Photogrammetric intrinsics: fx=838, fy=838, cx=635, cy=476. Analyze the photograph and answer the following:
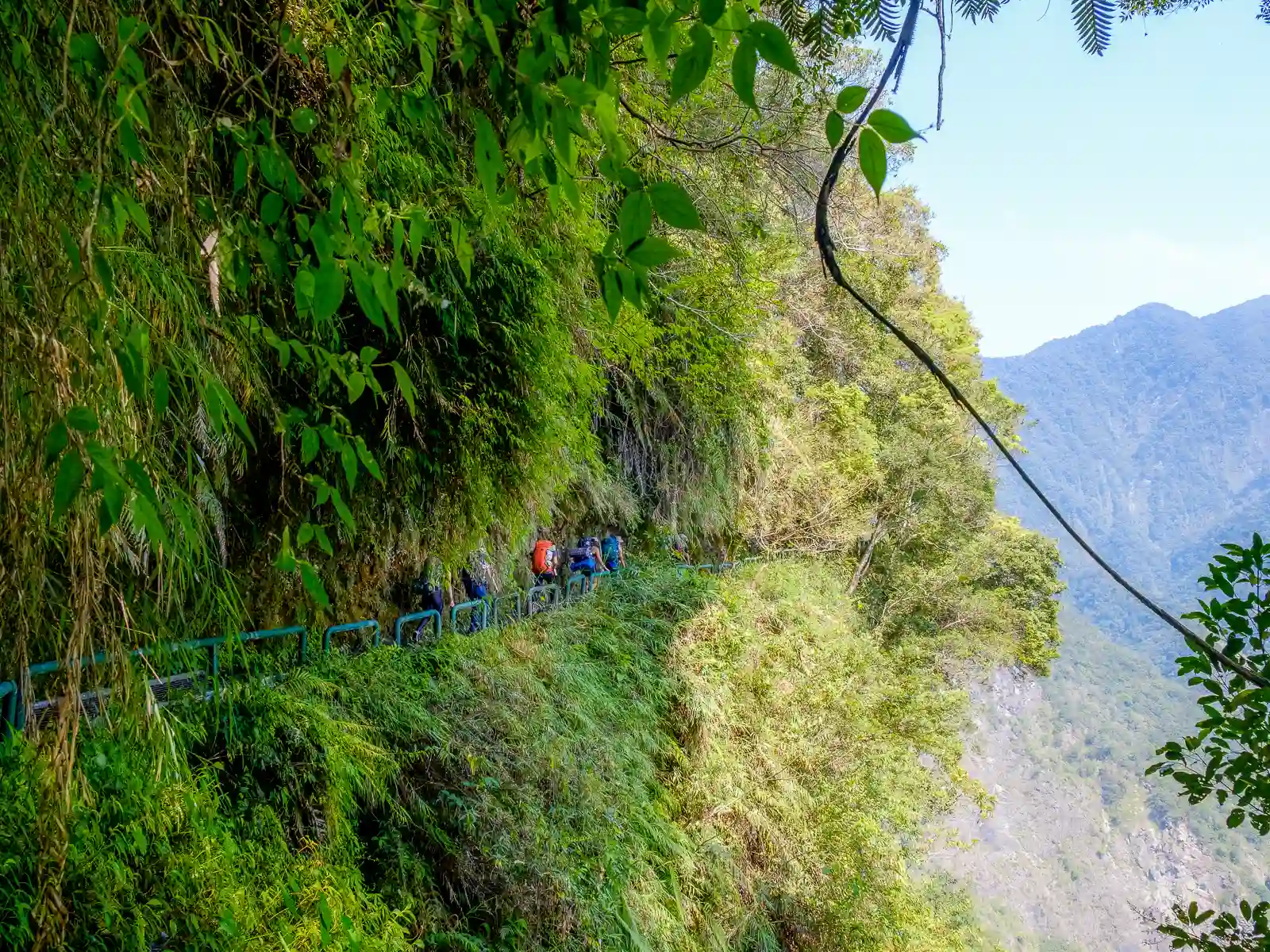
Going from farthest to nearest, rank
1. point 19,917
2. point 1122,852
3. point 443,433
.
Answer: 1. point 1122,852
2. point 443,433
3. point 19,917

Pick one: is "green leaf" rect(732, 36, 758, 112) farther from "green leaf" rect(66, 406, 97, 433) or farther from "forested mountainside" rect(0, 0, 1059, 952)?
"green leaf" rect(66, 406, 97, 433)

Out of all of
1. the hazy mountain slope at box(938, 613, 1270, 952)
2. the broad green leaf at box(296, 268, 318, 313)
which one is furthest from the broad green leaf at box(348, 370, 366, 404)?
the hazy mountain slope at box(938, 613, 1270, 952)

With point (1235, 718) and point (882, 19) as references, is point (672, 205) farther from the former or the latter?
point (1235, 718)

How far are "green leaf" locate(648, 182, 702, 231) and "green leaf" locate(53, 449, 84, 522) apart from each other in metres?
0.80

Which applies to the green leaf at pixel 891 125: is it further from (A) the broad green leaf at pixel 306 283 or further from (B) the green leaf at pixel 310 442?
(B) the green leaf at pixel 310 442

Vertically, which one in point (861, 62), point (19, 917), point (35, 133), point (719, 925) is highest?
point (861, 62)

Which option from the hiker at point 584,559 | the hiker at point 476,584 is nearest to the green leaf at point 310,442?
the hiker at point 476,584

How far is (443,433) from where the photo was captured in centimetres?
577

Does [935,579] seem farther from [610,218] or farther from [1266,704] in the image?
[1266,704]

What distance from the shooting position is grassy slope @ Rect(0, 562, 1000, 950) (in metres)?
2.92

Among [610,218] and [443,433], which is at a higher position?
[610,218]

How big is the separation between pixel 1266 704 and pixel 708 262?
7979mm

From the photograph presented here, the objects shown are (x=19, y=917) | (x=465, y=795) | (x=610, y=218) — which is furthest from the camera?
(x=610, y=218)

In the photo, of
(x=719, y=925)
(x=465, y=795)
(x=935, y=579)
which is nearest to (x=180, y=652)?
(x=465, y=795)
